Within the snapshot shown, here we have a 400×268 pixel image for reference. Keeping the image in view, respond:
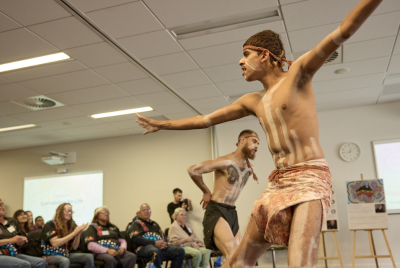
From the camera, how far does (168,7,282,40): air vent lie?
3957 mm

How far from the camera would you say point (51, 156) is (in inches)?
347

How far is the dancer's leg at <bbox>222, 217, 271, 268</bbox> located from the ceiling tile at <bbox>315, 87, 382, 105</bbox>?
5.39 m

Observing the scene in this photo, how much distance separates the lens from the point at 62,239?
4.86m

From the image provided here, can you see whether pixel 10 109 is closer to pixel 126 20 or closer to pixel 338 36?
pixel 126 20

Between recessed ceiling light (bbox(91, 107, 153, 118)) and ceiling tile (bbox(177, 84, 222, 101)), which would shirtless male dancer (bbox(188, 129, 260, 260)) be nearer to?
ceiling tile (bbox(177, 84, 222, 101))

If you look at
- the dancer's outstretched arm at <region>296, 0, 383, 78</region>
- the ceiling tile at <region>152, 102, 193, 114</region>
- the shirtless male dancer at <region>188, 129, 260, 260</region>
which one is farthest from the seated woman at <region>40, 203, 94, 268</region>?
the dancer's outstretched arm at <region>296, 0, 383, 78</region>

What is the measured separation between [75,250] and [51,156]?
402 cm

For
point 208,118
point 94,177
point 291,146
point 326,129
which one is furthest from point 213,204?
point 94,177

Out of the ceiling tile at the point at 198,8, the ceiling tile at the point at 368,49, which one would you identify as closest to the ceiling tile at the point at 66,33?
the ceiling tile at the point at 198,8

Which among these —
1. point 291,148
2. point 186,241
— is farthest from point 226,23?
point 186,241

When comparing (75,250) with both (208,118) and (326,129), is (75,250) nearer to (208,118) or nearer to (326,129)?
(208,118)

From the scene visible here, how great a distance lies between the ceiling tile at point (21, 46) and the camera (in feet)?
13.3

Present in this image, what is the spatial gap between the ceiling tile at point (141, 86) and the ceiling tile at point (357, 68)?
7.92 ft

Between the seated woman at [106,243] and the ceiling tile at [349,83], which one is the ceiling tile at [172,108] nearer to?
the seated woman at [106,243]
